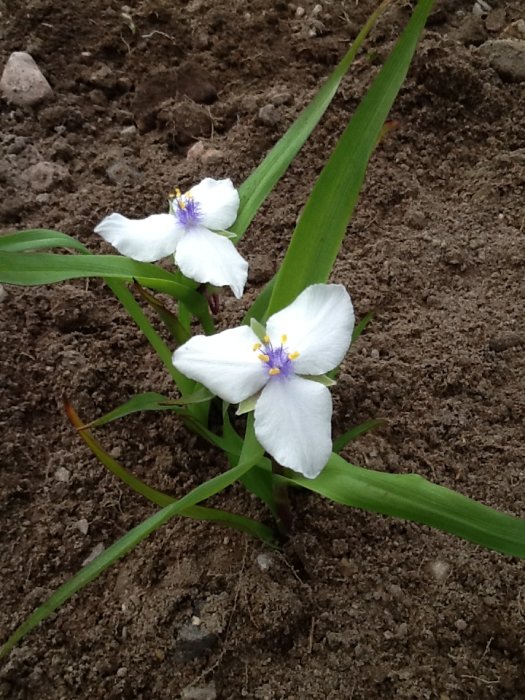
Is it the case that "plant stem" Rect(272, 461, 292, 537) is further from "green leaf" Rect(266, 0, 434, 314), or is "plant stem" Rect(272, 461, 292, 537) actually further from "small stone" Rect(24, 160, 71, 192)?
"small stone" Rect(24, 160, 71, 192)

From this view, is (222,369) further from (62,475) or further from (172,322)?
(62,475)

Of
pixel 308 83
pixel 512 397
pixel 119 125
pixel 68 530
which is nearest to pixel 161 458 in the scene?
pixel 68 530

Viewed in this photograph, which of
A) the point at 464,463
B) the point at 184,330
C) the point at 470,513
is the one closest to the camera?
the point at 470,513

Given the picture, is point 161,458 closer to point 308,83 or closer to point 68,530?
point 68,530

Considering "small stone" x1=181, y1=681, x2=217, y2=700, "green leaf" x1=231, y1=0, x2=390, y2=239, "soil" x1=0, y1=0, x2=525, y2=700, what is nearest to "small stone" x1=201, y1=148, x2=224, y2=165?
"soil" x1=0, y1=0, x2=525, y2=700

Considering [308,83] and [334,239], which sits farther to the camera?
[308,83]

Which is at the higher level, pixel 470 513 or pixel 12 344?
pixel 470 513

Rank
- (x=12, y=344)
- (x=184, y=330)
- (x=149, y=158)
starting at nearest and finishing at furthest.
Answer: (x=184, y=330), (x=12, y=344), (x=149, y=158)

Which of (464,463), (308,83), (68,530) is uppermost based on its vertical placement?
(308,83)
